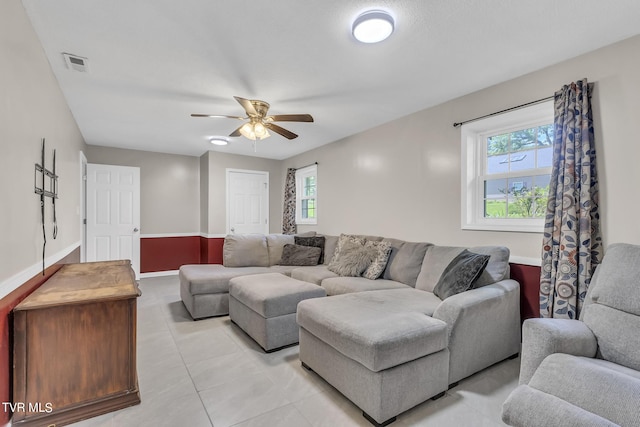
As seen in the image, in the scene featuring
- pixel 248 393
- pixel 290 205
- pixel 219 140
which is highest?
pixel 219 140

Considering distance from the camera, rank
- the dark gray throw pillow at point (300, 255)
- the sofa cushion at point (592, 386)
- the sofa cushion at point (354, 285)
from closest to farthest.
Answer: the sofa cushion at point (592, 386), the sofa cushion at point (354, 285), the dark gray throw pillow at point (300, 255)

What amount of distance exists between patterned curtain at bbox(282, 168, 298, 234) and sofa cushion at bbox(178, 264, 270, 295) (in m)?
1.95

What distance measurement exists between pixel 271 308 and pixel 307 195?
3334 mm

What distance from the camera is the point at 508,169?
114 inches

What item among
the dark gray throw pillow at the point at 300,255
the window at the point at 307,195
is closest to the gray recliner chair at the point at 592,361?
the dark gray throw pillow at the point at 300,255

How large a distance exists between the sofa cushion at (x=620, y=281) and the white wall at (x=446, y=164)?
1.30 ft

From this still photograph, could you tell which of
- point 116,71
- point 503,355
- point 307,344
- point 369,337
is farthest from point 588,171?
point 116,71

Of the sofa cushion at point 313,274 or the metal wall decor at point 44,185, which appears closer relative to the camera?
the metal wall decor at point 44,185

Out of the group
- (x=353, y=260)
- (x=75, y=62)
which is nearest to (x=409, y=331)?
(x=353, y=260)

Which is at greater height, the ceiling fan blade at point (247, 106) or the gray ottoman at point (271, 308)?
the ceiling fan blade at point (247, 106)

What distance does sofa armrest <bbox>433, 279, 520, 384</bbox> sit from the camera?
204 centimetres

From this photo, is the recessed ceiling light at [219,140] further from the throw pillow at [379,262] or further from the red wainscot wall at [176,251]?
the throw pillow at [379,262]

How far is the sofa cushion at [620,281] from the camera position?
64.9 inches

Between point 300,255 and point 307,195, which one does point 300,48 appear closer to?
point 300,255
